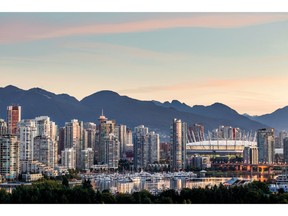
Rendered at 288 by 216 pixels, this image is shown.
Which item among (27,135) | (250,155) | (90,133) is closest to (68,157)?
(27,135)

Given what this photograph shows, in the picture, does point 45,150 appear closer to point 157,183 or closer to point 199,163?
point 157,183

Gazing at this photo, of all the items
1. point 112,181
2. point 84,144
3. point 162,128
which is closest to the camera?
point 112,181

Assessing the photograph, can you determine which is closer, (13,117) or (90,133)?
(13,117)

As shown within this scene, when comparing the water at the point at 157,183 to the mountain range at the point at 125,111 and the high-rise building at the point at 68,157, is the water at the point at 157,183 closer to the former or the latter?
the mountain range at the point at 125,111

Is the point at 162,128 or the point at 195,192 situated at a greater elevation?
the point at 162,128

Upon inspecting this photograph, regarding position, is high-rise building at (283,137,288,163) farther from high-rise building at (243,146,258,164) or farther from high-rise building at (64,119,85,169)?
high-rise building at (64,119,85,169)
